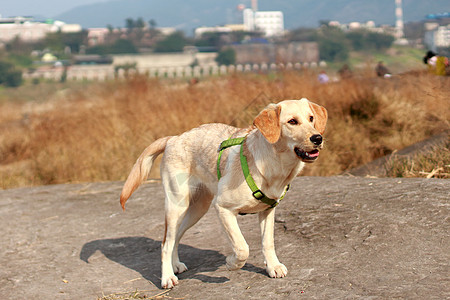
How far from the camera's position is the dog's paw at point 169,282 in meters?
4.49

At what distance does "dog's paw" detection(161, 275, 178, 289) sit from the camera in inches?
177

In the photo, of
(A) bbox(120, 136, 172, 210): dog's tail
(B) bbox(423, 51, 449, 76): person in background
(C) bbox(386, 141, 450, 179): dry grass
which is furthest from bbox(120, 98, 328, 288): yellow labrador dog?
(B) bbox(423, 51, 449, 76): person in background

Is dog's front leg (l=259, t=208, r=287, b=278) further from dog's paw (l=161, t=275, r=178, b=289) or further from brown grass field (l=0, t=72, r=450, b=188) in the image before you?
brown grass field (l=0, t=72, r=450, b=188)

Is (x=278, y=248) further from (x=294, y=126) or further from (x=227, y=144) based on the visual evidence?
(x=294, y=126)

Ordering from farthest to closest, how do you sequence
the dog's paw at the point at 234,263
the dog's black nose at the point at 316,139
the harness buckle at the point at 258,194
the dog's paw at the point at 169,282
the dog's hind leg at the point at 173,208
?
the dog's hind leg at the point at 173,208 < the dog's paw at the point at 169,282 < the dog's paw at the point at 234,263 < the harness buckle at the point at 258,194 < the dog's black nose at the point at 316,139

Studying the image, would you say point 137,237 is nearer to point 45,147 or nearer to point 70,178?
point 70,178

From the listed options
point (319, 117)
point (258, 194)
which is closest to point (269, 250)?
point (258, 194)

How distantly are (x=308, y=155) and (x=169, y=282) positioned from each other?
5.24 ft

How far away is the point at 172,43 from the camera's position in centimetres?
15625

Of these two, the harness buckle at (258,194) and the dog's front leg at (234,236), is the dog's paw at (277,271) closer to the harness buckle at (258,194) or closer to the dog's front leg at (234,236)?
the dog's front leg at (234,236)

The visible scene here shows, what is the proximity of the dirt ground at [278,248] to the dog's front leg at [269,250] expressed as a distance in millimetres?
65

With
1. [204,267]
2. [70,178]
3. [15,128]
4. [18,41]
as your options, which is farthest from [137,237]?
[18,41]

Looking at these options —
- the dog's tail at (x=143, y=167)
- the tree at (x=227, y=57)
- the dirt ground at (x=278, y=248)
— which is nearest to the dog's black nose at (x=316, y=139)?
the dirt ground at (x=278, y=248)

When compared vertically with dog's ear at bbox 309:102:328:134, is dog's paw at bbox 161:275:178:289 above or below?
below
